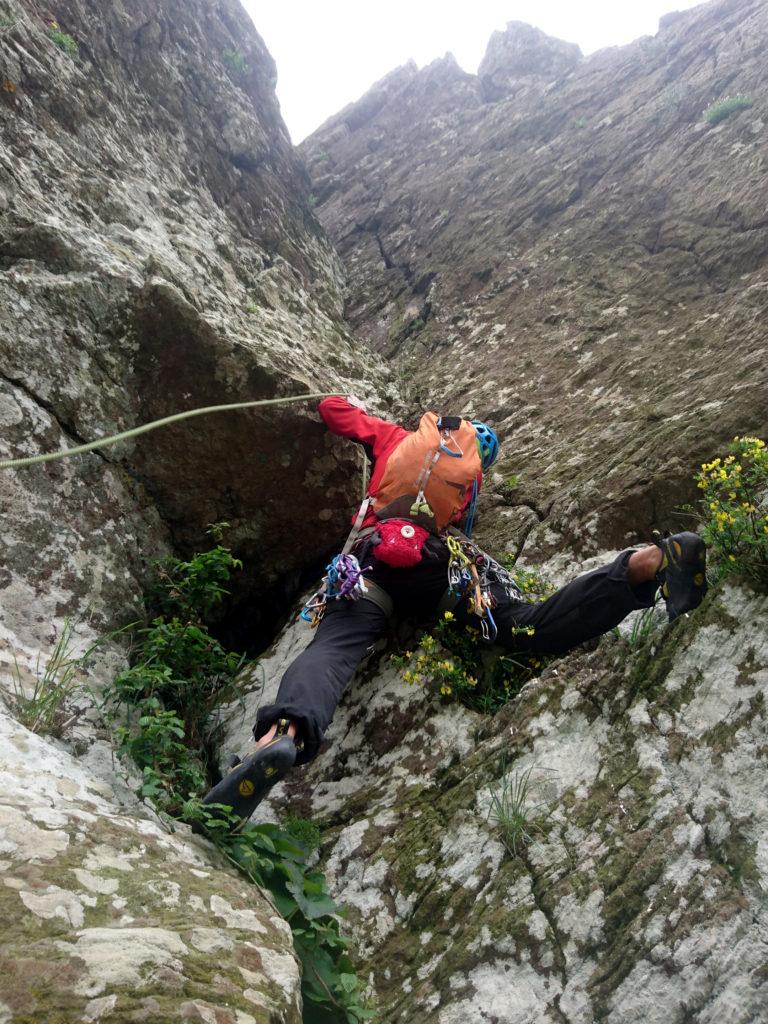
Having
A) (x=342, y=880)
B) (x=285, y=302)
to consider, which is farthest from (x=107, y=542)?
(x=285, y=302)

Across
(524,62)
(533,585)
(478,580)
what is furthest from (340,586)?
(524,62)

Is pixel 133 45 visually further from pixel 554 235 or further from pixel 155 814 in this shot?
pixel 155 814

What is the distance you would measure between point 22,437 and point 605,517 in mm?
3626

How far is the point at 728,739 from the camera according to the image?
2707 mm

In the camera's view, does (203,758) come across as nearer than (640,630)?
No

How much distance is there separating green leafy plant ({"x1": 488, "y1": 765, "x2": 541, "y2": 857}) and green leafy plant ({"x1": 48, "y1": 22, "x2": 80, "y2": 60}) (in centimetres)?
759

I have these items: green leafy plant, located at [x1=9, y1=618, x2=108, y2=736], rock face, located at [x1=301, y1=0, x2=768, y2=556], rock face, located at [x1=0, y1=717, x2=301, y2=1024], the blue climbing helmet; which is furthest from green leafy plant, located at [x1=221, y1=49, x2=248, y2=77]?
rock face, located at [x1=0, y1=717, x2=301, y2=1024]

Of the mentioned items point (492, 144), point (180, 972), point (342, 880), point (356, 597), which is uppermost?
point (492, 144)

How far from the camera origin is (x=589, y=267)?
7.78m

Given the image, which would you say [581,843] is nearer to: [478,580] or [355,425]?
[478,580]

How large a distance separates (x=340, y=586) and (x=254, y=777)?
1336 mm

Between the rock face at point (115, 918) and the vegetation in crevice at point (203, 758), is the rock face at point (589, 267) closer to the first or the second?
the vegetation in crevice at point (203, 758)

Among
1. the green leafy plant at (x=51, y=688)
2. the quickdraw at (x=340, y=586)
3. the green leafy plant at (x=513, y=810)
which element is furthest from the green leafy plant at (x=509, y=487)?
the green leafy plant at (x=51, y=688)

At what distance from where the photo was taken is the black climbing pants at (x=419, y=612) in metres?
3.16
